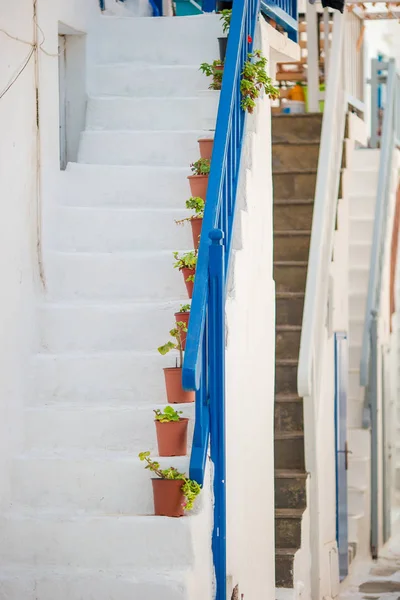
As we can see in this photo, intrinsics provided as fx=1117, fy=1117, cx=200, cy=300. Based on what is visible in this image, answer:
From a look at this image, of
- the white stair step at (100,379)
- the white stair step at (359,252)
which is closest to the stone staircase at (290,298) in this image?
the white stair step at (359,252)

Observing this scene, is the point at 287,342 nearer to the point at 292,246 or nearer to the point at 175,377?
the point at 292,246

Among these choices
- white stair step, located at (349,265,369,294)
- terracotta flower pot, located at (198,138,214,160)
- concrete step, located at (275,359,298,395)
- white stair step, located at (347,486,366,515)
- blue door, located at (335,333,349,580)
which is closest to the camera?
terracotta flower pot, located at (198,138,214,160)

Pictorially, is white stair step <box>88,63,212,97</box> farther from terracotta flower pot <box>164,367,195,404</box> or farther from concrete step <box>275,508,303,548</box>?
concrete step <box>275,508,303,548</box>

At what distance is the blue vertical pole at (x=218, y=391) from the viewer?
16.3ft

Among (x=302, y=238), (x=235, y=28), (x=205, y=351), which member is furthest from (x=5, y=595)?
(x=302, y=238)

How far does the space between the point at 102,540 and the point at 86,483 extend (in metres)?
0.35

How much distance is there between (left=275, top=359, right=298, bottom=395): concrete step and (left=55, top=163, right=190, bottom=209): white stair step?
2234 millimetres

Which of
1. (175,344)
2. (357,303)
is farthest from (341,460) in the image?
(175,344)

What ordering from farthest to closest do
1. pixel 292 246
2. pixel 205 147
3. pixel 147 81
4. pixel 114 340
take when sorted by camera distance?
pixel 292 246 < pixel 147 81 < pixel 205 147 < pixel 114 340

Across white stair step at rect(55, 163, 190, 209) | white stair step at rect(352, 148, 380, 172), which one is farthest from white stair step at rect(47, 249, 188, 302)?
white stair step at rect(352, 148, 380, 172)

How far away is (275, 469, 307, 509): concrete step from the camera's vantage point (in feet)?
25.0

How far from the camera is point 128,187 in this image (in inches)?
254

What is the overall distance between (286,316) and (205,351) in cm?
375

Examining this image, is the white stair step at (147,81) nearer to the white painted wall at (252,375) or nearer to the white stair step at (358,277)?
the white painted wall at (252,375)
